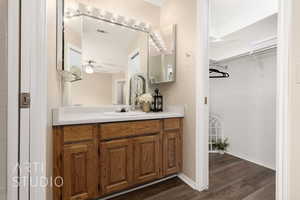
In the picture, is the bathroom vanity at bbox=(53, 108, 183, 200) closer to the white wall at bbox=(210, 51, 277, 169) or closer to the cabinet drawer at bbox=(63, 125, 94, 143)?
the cabinet drawer at bbox=(63, 125, 94, 143)

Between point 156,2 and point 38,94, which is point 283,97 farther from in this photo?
point 156,2

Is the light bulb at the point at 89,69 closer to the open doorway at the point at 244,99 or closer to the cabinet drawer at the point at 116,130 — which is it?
the cabinet drawer at the point at 116,130

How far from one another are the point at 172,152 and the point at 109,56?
1580 mm

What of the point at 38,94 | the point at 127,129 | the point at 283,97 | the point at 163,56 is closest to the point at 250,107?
the point at 163,56

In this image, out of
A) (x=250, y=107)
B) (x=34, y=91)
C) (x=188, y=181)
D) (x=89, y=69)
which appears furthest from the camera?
(x=250, y=107)

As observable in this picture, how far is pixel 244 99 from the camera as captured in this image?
9.07ft

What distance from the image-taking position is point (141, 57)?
245cm

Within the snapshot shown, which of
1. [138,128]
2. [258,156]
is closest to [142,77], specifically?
[138,128]

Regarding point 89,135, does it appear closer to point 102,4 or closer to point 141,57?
point 141,57

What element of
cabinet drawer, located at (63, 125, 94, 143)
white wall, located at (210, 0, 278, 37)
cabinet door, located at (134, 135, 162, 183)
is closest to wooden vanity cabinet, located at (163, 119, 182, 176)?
cabinet door, located at (134, 135, 162, 183)

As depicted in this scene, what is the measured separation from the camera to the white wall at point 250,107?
2373 millimetres

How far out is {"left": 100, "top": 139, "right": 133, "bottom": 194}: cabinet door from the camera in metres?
1.50

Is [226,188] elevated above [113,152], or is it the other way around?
[113,152]
